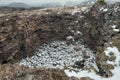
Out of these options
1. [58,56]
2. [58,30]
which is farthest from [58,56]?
[58,30]

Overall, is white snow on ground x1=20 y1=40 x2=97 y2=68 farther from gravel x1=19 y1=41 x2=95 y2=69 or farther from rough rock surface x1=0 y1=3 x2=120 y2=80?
rough rock surface x1=0 y1=3 x2=120 y2=80

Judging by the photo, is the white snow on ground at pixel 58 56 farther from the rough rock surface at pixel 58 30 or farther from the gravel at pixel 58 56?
the rough rock surface at pixel 58 30

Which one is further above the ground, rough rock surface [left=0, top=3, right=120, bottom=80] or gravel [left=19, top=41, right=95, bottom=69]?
rough rock surface [left=0, top=3, right=120, bottom=80]

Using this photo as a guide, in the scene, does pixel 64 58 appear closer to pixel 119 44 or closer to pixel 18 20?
pixel 119 44

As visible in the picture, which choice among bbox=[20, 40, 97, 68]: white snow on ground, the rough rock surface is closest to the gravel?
bbox=[20, 40, 97, 68]: white snow on ground

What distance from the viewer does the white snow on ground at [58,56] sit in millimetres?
35688

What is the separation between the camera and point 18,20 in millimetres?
43375

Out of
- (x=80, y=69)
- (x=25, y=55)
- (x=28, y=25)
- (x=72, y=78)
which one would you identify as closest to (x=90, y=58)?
(x=80, y=69)

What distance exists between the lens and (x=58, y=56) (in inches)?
1458

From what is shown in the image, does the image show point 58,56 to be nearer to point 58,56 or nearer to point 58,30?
point 58,56

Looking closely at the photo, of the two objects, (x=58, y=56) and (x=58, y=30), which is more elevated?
(x=58, y=30)

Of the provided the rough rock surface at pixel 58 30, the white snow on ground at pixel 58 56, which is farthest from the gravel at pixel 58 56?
the rough rock surface at pixel 58 30

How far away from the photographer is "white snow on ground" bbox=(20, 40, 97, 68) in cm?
3569

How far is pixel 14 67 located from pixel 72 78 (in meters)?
6.91
